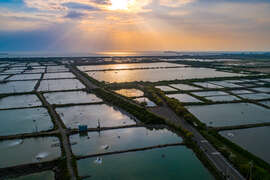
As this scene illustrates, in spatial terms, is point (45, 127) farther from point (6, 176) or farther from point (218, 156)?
point (218, 156)

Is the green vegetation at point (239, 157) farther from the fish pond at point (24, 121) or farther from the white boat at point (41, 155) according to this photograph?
the fish pond at point (24, 121)

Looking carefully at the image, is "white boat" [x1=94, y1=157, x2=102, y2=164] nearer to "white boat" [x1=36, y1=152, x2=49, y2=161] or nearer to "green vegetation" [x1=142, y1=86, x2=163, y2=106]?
"white boat" [x1=36, y1=152, x2=49, y2=161]

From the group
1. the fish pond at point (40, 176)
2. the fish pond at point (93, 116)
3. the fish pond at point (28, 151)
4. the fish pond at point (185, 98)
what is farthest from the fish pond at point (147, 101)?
the fish pond at point (40, 176)

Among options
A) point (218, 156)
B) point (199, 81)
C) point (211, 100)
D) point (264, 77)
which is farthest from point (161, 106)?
point (264, 77)

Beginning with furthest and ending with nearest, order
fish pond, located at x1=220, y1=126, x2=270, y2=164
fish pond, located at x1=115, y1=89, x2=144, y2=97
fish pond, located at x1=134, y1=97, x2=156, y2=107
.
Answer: fish pond, located at x1=115, y1=89, x2=144, y2=97 → fish pond, located at x1=134, y1=97, x2=156, y2=107 → fish pond, located at x1=220, y1=126, x2=270, y2=164

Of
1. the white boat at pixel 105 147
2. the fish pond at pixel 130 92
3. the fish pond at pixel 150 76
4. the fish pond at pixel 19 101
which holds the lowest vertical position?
the white boat at pixel 105 147

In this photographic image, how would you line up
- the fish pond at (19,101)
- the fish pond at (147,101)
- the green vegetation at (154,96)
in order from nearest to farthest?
the fish pond at (147,101) < the green vegetation at (154,96) < the fish pond at (19,101)

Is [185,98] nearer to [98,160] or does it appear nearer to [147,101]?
[147,101]

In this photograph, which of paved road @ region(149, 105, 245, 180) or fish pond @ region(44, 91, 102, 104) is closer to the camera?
paved road @ region(149, 105, 245, 180)

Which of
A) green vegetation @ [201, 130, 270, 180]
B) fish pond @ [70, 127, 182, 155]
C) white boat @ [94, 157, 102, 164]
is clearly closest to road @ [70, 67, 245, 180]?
green vegetation @ [201, 130, 270, 180]
